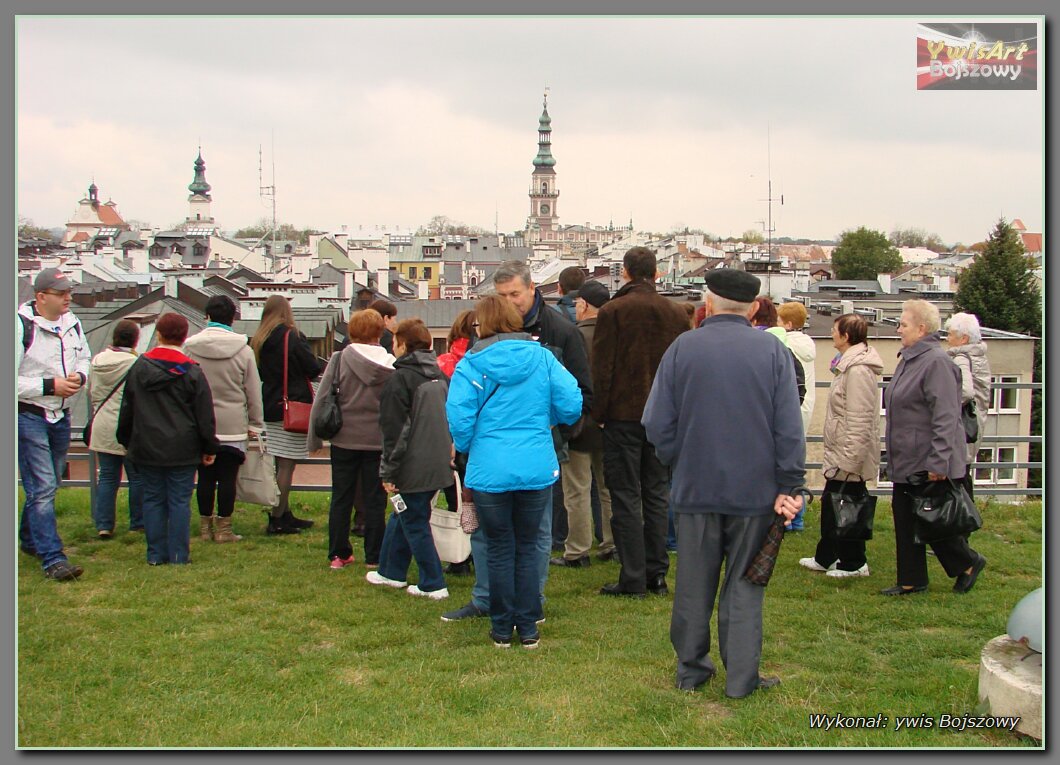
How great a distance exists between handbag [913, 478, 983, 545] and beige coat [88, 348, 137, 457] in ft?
19.5

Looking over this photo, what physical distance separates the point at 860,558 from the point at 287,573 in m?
4.15

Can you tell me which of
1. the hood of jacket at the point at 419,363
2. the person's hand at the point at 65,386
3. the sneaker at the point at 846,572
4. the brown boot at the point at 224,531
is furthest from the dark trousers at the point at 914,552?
the person's hand at the point at 65,386

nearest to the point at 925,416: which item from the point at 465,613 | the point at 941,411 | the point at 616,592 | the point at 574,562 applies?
the point at 941,411

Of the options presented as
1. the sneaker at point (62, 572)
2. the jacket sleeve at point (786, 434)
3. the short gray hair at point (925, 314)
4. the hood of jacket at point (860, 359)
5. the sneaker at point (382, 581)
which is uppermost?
the short gray hair at point (925, 314)

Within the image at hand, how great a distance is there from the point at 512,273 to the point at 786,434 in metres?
2.24

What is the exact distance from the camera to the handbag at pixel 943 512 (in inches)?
264

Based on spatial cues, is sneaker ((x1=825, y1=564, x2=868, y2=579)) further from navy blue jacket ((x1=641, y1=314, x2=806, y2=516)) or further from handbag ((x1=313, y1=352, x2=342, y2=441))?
handbag ((x1=313, y1=352, x2=342, y2=441))

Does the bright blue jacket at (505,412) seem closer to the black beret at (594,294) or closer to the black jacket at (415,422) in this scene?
the black jacket at (415,422)

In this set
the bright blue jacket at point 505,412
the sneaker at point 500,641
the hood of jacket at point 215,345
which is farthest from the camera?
the hood of jacket at point 215,345

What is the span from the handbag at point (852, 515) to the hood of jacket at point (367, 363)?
3321 millimetres

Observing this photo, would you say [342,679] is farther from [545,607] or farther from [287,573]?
[287,573]

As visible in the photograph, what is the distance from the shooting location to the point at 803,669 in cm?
560

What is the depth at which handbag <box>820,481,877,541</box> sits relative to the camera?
731cm

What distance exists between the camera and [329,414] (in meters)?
7.82
